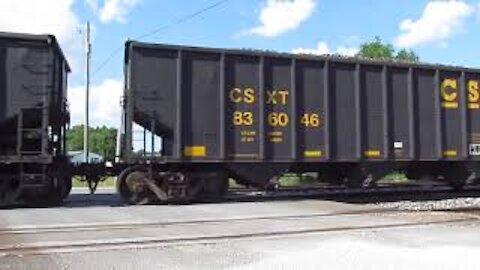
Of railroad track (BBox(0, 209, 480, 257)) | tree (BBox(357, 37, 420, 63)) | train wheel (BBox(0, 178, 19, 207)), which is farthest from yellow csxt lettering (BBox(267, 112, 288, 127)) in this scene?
tree (BBox(357, 37, 420, 63))

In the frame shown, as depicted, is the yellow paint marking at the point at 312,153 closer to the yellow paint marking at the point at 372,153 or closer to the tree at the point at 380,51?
the yellow paint marking at the point at 372,153

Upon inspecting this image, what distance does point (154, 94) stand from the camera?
52.3 feet

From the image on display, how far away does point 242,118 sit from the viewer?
1664 centimetres

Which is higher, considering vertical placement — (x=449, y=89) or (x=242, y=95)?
(x=449, y=89)

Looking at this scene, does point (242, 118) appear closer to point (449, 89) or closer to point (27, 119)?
point (27, 119)

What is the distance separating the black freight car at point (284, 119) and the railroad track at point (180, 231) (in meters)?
3.60

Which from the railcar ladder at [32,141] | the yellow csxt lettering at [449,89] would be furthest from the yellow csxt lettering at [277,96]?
the railcar ladder at [32,141]

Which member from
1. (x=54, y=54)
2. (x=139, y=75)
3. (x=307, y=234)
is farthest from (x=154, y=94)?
(x=307, y=234)

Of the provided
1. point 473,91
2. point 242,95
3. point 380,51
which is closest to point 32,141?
point 242,95

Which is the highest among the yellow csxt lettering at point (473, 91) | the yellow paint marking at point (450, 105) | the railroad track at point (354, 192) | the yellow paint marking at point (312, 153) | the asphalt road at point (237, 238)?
the yellow csxt lettering at point (473, 91)

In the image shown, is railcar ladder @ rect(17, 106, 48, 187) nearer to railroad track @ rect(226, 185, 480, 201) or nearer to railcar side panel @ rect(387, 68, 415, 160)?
railroad track @ rect(226, 185, 480, 201)

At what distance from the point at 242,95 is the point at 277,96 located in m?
0.89

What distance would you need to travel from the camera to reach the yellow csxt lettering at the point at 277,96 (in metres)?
16.9

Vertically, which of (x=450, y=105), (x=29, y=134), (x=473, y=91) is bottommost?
(x=29, y=134)
